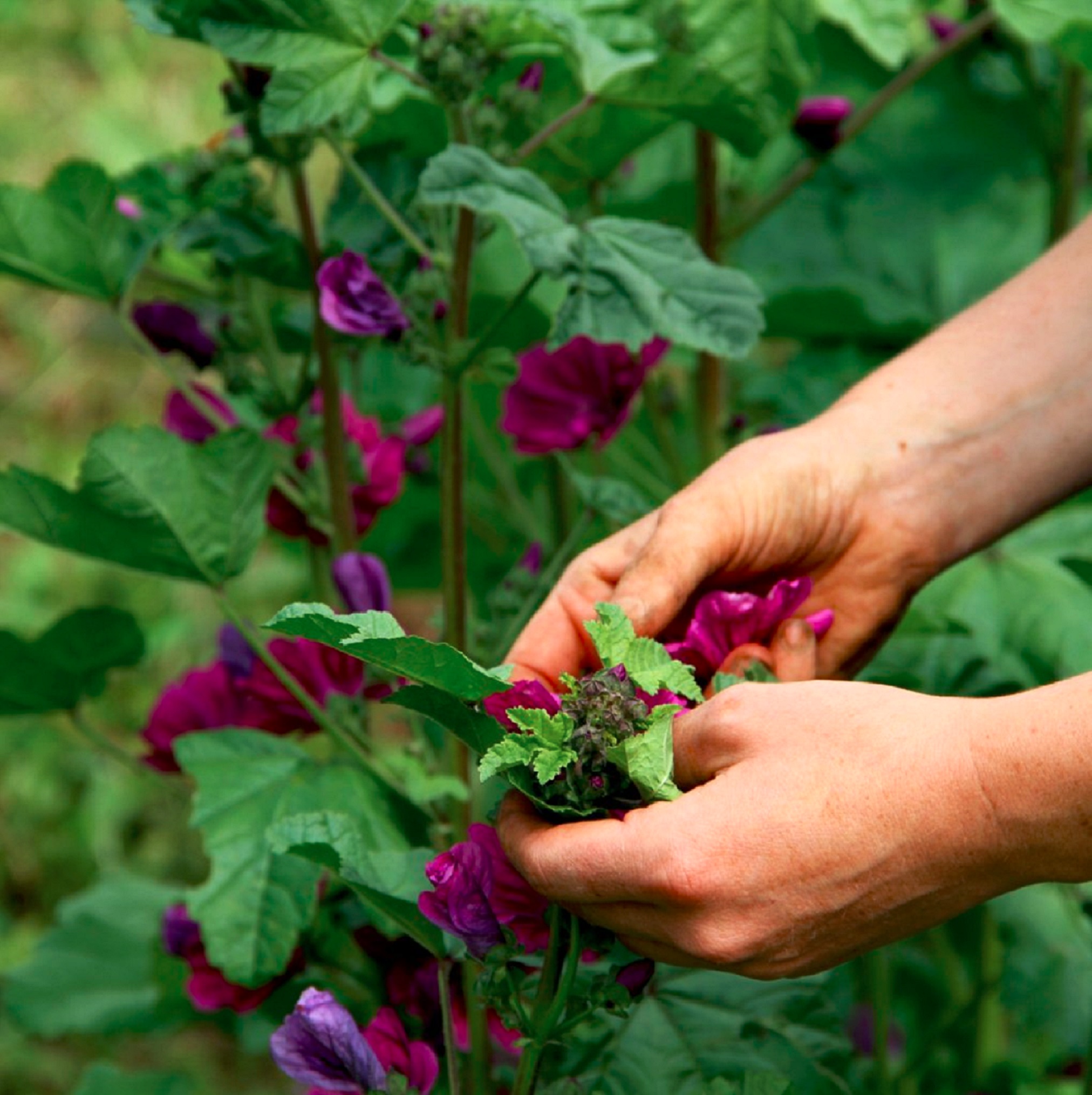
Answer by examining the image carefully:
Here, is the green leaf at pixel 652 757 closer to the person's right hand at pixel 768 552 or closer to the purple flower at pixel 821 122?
the person's right hand at pixel 768 552

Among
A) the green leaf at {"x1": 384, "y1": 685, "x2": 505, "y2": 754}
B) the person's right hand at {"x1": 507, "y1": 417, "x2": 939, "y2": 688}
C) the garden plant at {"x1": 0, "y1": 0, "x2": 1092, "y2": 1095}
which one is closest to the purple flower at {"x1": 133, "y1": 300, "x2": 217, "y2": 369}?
the garden plant at {"x1": 0, "y1": 0, "x2": 1092, "y2": 1095}

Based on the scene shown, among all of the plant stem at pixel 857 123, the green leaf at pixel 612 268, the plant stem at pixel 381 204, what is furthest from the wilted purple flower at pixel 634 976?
the plant stem at pixel 857 123

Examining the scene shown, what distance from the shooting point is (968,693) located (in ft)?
3.96

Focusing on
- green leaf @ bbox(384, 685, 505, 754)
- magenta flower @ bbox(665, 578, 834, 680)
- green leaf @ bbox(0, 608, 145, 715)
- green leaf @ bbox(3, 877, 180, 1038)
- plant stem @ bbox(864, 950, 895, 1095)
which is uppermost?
green leaf @ bbox(384, 685, 505, 754)

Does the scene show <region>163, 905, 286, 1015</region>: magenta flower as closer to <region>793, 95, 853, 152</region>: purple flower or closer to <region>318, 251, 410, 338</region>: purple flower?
<region>318, 251, 410, 338</region>: purple flower

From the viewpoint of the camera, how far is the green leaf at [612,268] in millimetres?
920

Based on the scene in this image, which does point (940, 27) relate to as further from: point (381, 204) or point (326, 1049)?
point (326, 1049)

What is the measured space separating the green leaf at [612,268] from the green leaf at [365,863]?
31cm

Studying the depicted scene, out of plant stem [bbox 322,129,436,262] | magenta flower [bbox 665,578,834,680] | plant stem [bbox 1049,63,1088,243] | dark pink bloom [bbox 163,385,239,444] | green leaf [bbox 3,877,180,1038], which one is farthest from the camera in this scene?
plant stem [bbox 1049,63,1088,243]

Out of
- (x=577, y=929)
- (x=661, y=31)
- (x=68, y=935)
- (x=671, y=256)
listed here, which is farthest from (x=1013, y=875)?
(x=68, y=935)

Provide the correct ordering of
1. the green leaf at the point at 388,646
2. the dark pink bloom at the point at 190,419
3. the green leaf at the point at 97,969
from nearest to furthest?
the green leaf at the point at 388,646
the dark pink bloom at the point at 190,419
the green leaf at the point at 97,969

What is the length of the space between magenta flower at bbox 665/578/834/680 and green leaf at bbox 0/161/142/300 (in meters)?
0.47

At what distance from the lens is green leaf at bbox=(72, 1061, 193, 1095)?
55.6 inches

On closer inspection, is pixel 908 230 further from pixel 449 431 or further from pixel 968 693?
pixel 449 431
